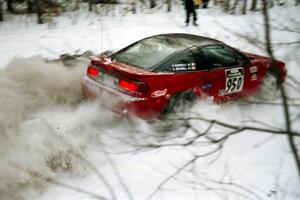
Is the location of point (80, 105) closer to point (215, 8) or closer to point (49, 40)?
point (49, 40)

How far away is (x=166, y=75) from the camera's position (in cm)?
515

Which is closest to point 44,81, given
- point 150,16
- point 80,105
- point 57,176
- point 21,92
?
point 21,92

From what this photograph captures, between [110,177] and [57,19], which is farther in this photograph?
[57,19]

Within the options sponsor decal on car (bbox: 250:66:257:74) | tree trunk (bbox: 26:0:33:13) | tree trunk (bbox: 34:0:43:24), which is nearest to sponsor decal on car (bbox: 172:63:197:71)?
sponsor decal on car (bbox: 250:66:257:74)

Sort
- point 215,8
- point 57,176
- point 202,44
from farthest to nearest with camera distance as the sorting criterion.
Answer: point 215,8 < point 202,44 < point 57,176

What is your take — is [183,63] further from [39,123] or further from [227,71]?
[39,123]

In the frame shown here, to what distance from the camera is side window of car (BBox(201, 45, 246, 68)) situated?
18.7 ft

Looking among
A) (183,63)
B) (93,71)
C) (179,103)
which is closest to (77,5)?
(93,71)

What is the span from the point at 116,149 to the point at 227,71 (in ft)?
7.58

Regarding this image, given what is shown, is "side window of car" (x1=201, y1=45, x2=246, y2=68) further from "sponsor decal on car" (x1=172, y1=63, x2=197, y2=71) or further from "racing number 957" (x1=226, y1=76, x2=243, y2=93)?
"sponsor decal on car" (x1=172, y1=63, x2=197, y2=71)

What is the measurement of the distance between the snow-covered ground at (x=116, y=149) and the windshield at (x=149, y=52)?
2.90 ft

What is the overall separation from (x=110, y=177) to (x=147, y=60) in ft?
6.24

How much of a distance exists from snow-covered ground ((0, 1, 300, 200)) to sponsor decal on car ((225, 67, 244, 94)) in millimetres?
316

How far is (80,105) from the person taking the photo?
578 cm
